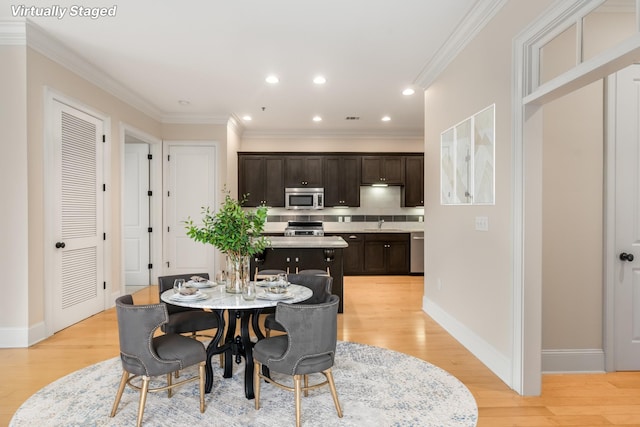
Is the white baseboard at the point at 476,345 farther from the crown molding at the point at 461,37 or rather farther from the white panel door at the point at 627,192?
the crown molding at the point at 461,37

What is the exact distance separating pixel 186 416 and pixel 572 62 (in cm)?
329

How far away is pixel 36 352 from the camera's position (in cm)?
343

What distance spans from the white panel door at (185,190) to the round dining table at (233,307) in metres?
4.01

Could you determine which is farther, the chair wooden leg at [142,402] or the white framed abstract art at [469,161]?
the white framed abstract art at [469,161]

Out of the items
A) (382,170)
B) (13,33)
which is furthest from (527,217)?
(382,170)

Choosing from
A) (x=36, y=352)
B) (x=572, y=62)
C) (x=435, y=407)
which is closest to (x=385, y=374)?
(x=435, y=407)

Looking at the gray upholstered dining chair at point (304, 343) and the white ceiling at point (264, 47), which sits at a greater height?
the white ceiling at point (264, 47)

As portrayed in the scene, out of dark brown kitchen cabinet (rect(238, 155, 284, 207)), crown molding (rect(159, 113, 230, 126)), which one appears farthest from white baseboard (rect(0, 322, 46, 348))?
dark brown kitchen cabinet (rect(238, 155, 284, 207))

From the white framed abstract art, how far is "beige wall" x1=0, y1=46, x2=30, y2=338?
422 centimetres

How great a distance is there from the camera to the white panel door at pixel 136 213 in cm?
640

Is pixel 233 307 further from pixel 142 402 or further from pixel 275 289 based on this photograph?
pixel 142 402

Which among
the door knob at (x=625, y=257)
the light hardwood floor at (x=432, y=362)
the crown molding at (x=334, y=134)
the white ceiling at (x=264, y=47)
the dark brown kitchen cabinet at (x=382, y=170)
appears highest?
the white ceiling at (x=264, y=47)

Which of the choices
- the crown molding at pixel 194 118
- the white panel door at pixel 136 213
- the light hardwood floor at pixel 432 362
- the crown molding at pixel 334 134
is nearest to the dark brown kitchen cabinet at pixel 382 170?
the crown molding at pixel 334 134

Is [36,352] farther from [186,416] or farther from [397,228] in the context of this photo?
[397,228]
